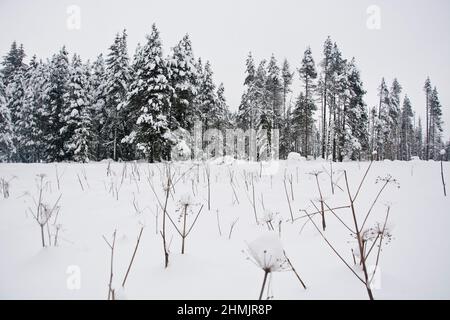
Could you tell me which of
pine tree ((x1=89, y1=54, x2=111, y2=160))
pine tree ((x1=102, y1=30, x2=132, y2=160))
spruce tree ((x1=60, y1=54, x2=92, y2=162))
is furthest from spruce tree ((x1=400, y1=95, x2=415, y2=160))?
spruce tree ((x1=60, y1=54, x2=92, y2=162))

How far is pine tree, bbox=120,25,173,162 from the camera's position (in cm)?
1841

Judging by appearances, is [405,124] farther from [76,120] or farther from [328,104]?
[76,120]

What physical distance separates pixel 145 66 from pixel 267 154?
20.0 meters

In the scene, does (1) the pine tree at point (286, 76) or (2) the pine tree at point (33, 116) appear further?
(1) the pine tree at point (286, 76)

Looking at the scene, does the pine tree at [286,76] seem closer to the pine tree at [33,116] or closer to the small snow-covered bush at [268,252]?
the pine tree at [33,116]

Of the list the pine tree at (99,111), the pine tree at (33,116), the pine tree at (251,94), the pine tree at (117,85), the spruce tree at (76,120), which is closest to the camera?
the spruce tree at (76,120)

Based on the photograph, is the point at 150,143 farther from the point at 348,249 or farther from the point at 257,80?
the point at 257,80

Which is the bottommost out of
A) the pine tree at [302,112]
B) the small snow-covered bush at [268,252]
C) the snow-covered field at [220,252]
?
the snow-covered field at [220,252]

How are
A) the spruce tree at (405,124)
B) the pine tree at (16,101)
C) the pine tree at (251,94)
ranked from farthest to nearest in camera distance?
the spruce tree at (405,124)
the pine tree at (251,94)
the pine tree at (16,101)

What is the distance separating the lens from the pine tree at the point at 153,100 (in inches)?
725

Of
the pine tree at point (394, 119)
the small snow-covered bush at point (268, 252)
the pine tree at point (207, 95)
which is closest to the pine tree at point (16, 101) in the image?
the pine tree at point (207, 95)

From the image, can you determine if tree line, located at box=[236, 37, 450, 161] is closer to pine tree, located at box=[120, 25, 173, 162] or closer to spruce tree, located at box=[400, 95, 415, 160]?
spruce tree, located at box=[400, 95, 415, 160]

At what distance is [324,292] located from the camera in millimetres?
1392

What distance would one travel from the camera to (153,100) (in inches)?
733
